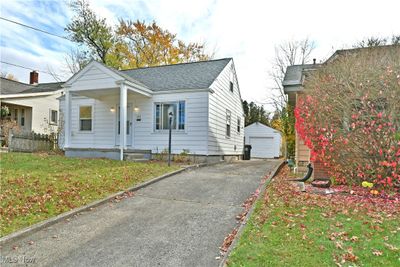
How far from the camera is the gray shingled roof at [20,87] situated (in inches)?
847

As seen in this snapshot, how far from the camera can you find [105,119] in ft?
47.8

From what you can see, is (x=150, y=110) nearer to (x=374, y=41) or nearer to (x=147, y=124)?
(x=147, y=124)

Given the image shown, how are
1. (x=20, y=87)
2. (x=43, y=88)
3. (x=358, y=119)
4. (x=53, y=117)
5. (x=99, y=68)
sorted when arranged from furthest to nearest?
1. (x=43, y=88)
2. (x=20, y=87)
3. (x=53, y=117)
4. (x=99, y=68)
5. (x=358, y=119)

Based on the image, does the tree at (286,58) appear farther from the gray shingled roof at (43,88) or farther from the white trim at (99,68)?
the gray shingled roof at (43,88)

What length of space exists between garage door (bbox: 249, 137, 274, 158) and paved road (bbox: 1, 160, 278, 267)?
19608 millimetres

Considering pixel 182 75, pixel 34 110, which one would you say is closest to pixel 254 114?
pixel 182 75

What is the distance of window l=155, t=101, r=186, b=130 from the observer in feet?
42.6

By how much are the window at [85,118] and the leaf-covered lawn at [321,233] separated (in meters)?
12.4

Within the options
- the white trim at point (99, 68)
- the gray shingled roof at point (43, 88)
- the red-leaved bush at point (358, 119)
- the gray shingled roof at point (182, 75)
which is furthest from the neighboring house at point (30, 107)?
the red-leaved bush at point (358, 119)

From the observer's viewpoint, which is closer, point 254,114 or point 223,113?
point 223,113

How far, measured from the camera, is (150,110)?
1352 centimetres

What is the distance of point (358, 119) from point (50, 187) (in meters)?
7.08

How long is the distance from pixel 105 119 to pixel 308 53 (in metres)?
17.8

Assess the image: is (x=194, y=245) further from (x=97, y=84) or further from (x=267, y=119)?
(x=267, y=119)
